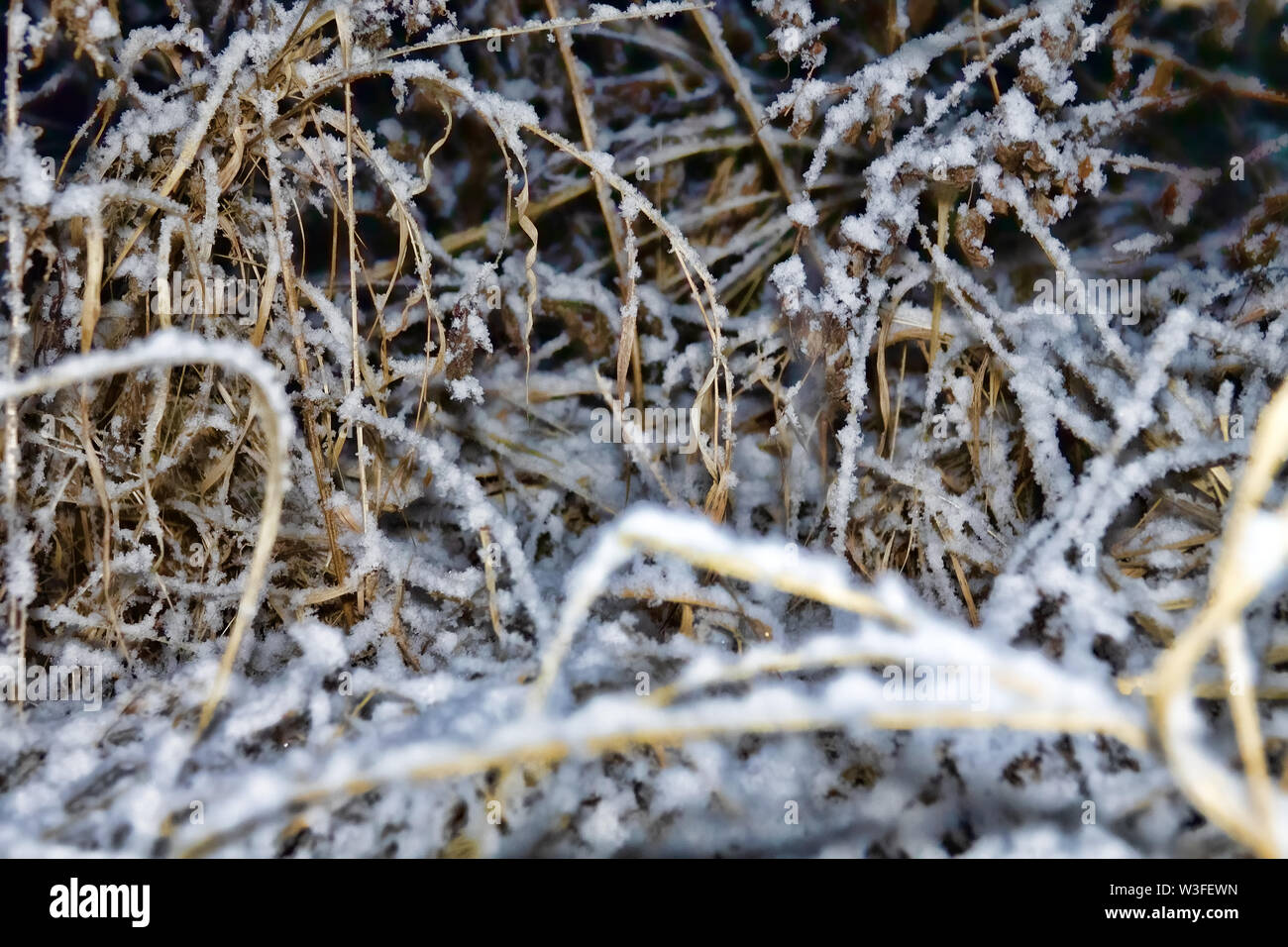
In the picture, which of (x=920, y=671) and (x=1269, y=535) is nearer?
(x=1269, y=535)

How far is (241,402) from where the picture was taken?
3.01ft

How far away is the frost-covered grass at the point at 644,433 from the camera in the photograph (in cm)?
62

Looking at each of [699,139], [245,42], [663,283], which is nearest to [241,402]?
[245,42]

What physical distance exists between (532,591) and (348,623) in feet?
0.83

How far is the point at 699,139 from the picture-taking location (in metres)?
1.14

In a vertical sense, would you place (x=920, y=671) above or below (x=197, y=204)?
below

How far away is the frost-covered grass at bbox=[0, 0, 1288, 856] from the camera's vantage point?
621mm

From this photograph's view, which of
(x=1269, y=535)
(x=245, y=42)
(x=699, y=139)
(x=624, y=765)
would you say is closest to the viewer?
(x=1269, y=535)

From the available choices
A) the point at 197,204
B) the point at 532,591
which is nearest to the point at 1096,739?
the point at 532,591

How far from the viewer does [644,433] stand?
42.1 inches
